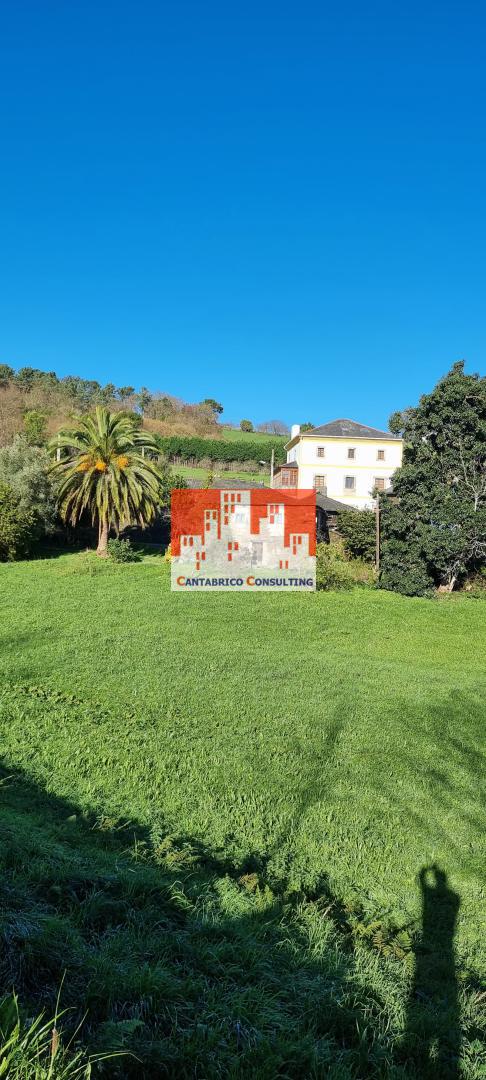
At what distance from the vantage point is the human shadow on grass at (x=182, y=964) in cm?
189

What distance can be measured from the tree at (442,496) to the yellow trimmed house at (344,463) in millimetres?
15754

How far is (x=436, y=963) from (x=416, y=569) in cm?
1523

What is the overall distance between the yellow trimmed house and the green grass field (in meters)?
25.5

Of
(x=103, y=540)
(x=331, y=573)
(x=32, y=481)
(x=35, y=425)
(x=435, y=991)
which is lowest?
(x=435, y=991)

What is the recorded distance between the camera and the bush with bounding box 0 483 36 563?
18.5 meters

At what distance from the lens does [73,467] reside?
18.8 metres

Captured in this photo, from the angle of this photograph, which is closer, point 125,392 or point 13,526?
point 13,526

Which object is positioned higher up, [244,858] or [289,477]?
[289,477]

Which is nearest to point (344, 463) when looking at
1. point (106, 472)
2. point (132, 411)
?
point (106, 472)

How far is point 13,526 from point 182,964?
1816cm

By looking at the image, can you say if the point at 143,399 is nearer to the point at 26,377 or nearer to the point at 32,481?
the point at 26,377

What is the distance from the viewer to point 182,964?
92.4 inches

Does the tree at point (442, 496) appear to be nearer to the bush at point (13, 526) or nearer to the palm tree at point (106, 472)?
the palm tree at point (106, 472)

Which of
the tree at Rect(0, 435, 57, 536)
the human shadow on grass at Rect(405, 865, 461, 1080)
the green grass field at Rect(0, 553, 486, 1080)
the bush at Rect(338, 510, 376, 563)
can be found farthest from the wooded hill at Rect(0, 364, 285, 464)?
the human shadow on grass at Rect(405, 865, 461, 1080)
